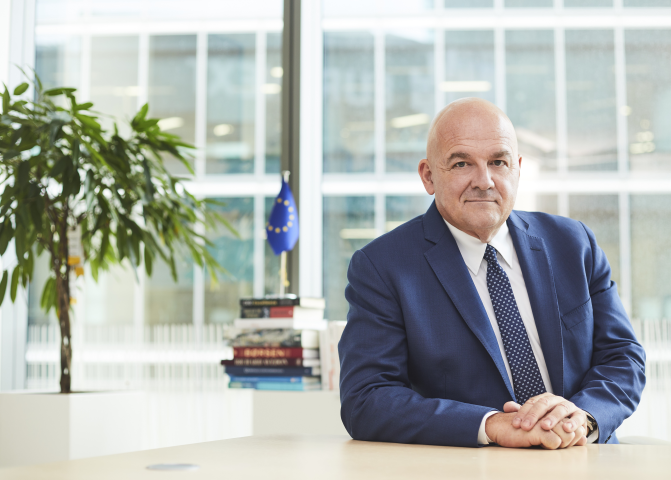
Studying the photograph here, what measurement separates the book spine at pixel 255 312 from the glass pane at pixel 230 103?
0.84m

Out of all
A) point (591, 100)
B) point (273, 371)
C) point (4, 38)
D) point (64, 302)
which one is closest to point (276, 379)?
point (273, 371)

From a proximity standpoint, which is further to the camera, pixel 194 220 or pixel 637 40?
pixel 637 40

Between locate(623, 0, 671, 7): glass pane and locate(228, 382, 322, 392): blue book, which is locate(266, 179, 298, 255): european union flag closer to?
locate(228, 382, 322, 392): blue book

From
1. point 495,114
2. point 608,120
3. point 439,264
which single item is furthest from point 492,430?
point 608,120

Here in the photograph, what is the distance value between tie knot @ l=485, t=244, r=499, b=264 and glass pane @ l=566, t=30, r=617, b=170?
1.69m

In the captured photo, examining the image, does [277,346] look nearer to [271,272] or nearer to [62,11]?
[271,272]

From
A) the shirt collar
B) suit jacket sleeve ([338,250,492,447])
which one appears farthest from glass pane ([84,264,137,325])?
the shirt collar

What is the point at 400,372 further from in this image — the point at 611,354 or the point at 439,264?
the point at 611,354

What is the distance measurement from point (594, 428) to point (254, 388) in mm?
1670

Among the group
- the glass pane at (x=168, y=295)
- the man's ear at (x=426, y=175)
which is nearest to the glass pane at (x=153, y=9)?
the glass pane at (x=168, y=295)

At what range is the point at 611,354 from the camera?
5.42 feet

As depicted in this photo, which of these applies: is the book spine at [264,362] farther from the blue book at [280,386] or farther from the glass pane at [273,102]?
the glass pane at [273,102]

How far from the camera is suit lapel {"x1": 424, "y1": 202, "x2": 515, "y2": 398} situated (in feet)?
5.05

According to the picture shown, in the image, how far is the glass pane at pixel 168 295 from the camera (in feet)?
11.3
